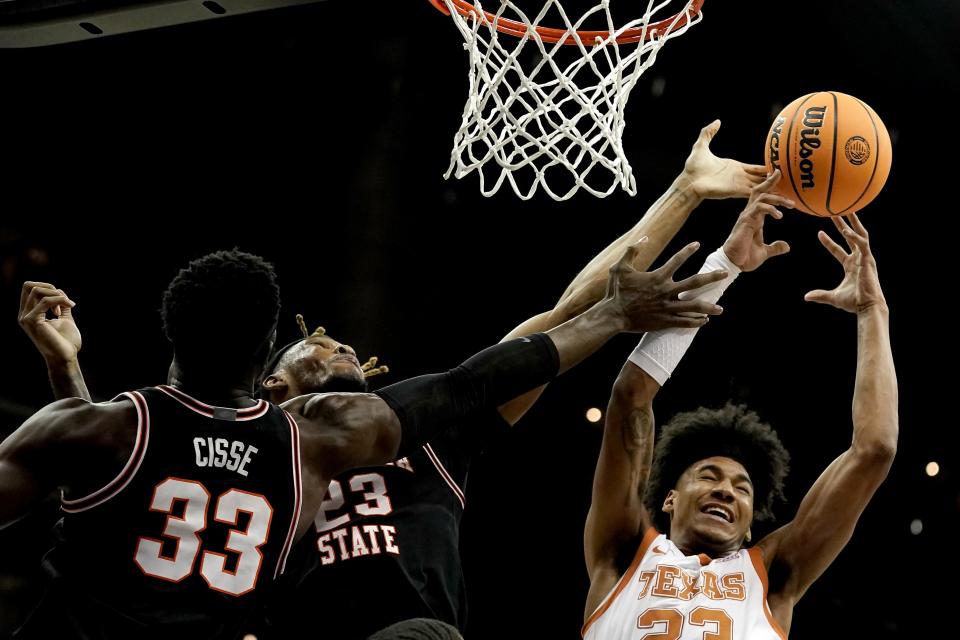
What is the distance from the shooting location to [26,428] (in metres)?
1.93

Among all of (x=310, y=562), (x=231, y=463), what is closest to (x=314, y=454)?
(x=231, y=463)

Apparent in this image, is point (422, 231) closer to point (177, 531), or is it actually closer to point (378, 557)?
point (378, 557)

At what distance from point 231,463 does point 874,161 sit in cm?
201

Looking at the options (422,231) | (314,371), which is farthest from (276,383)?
(422,231)

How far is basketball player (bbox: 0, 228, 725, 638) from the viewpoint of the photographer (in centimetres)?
196

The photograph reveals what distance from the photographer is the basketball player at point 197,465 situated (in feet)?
6.42

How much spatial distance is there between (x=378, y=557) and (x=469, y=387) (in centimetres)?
58

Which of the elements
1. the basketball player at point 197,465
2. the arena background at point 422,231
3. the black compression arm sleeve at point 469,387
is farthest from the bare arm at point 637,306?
the arena background at point 422,231

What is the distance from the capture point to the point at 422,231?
6.38 metres

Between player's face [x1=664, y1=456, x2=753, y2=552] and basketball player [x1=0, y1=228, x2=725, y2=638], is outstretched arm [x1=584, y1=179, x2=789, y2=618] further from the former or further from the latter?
basketball player [x1=0, y1=228, x2=725, y2=638]

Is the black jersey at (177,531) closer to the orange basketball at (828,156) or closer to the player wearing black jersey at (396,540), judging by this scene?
the player wearing black jersey at (396,540)

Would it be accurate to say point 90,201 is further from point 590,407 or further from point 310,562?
point 310,562

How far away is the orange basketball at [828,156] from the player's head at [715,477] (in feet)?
2.84

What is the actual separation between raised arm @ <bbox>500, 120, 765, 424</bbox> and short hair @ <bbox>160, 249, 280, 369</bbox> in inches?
41.0
